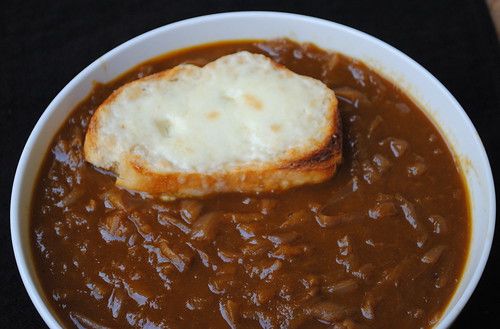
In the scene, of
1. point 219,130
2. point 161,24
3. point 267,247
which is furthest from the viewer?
point 161,24

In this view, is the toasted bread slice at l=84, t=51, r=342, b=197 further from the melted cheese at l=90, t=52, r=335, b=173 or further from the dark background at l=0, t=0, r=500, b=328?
the dark background at l=0, t=0, r=500, b=328

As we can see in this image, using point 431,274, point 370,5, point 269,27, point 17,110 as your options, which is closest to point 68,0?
point 17,110

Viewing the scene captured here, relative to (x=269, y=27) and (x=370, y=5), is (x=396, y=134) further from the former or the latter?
(x=370, y=5)

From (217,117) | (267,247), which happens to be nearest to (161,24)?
(217,117)

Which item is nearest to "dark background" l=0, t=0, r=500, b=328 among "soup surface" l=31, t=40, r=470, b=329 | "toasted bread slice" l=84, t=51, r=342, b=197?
"soup surface" l=31, t=40, r=470, b=329

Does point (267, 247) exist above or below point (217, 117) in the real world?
below

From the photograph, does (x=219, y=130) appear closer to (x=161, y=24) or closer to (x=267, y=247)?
(x=267, y=247)
